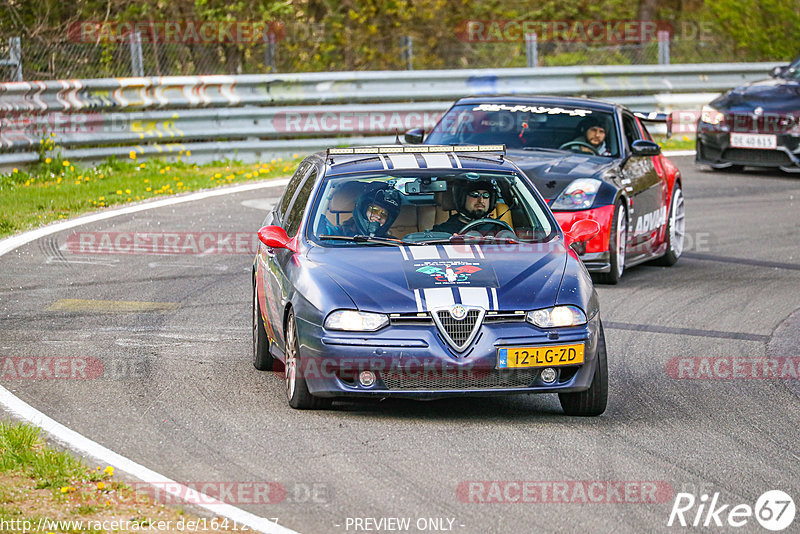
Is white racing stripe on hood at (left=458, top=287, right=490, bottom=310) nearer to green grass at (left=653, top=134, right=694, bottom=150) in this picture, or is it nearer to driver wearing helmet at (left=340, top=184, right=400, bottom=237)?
driver wearing helmet at (left=340, top=184, right=400, bottom=237)

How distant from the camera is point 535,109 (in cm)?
1307

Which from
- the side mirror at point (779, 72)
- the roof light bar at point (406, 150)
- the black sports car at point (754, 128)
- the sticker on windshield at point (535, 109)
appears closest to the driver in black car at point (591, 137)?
the sticker on windshield at point (535, 109)

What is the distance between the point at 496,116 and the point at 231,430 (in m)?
6.82

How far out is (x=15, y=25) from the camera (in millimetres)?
21156

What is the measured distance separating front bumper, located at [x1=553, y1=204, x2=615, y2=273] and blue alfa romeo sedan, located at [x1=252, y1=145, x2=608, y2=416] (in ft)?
10.2

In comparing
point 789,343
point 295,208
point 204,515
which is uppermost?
point 295,208

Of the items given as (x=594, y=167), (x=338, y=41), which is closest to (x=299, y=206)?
(x=594, y=167)

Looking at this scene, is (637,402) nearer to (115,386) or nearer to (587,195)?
(115,386)

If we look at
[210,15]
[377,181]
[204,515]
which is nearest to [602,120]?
[377,181]

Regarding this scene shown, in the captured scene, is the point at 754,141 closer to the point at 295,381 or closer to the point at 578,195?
the point at 578,195

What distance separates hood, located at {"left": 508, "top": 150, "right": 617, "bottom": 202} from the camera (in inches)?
457

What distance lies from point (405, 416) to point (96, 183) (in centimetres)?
1063

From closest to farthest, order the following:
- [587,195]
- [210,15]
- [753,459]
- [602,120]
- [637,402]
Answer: [753,459], [637,402], [587,195], [602,120], [210,15]

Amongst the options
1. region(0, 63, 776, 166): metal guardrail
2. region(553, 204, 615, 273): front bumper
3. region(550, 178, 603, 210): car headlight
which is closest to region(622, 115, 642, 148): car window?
region(550, 178, 603, 210): car headlight
